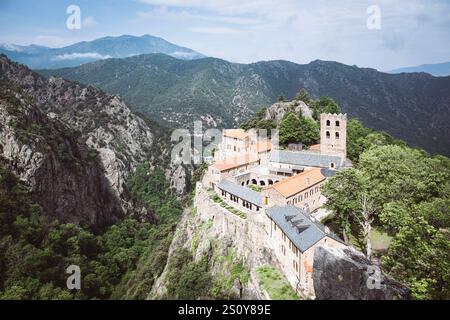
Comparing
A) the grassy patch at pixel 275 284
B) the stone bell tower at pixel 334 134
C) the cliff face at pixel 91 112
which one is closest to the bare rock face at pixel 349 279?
the grassy patch at pixel 275 284

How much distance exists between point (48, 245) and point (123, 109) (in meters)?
138

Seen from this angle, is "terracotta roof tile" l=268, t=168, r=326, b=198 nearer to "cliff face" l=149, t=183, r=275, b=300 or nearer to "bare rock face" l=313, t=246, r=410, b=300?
"cliff face" l=149, t=183, r=275, b=300

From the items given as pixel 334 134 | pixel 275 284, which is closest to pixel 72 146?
pixel 334 134

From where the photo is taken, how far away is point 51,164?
96875 mm

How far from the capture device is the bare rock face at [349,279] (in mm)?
27375

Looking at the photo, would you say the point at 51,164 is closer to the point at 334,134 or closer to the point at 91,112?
the point at 334,134

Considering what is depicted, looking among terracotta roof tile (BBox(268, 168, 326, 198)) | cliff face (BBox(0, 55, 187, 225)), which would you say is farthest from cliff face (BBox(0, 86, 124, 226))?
terracotta roof tile (BBox(268, 168, 326, 198))

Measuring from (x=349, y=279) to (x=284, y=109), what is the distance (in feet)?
248

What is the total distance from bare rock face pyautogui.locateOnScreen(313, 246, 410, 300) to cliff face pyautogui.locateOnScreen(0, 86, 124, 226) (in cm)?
7981

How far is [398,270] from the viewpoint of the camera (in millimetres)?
29672

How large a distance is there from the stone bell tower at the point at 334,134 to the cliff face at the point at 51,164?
7143 centimetres

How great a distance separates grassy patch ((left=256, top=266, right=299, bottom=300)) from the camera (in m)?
34.9
